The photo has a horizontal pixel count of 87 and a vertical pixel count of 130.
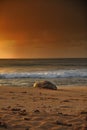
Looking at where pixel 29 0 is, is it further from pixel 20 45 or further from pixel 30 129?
pixel 30 129

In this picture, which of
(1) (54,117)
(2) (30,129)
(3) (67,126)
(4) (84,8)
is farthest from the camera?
(4) (84,8)

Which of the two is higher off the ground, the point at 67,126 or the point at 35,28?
the point at 35,28

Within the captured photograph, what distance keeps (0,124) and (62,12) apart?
16.6 m

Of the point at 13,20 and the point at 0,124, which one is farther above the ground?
the point at 13,20

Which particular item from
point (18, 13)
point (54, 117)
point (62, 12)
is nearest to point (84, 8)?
point (62, 12)

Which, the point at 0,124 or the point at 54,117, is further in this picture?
the point at 54,117

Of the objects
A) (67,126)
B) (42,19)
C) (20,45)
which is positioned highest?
(42,19)

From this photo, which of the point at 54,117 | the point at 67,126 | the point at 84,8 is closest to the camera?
the point at 67,126

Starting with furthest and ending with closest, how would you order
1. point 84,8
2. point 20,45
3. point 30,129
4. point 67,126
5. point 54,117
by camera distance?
1. point 20,45
2. point 84,8
3. point 54,117
4. point 67,126
5. point 30,129

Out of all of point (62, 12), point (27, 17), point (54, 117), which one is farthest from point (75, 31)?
point (54, 117)

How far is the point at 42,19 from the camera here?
19.6m

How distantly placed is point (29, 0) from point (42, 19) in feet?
4.65

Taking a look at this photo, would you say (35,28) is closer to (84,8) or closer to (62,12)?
(62,12)

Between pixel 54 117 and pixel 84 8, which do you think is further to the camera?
pixel 84 8
